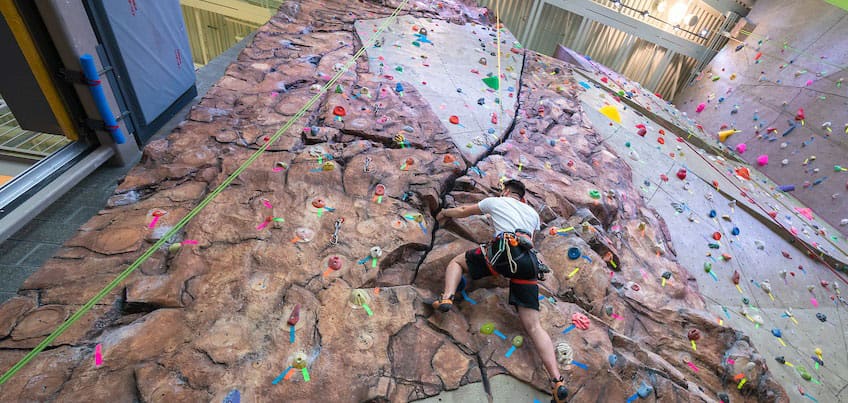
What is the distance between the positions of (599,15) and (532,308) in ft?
30.4

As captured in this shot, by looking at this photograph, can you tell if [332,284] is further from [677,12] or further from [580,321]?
[677,12]

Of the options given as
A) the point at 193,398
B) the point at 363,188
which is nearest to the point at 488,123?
the point at 363,188

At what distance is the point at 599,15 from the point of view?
8.80 metres

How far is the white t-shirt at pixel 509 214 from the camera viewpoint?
6.80 feet

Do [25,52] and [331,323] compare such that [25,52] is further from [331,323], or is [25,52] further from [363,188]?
[331,323]

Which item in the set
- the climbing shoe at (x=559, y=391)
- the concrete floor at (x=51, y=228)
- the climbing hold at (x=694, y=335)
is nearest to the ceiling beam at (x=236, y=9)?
the concrete floor at (x=51, y=228)

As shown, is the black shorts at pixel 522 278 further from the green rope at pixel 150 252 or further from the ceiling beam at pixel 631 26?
the ceiling beam at pixel 631 26

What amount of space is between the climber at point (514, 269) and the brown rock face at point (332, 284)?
117 millimetres

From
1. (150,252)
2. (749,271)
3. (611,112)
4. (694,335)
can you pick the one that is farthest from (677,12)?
(150,252)

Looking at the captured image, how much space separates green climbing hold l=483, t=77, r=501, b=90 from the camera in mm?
4605

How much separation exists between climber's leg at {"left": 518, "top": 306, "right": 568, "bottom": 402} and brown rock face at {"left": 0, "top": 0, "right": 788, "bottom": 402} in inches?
4.1

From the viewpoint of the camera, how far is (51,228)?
2.29m

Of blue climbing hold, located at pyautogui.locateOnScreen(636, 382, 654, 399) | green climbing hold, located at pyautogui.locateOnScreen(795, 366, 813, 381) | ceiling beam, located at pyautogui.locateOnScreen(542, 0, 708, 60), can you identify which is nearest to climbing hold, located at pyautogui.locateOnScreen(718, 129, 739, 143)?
ceiling beam, located at pyautogui.locateOnScreen(542, 0, 708, 60)

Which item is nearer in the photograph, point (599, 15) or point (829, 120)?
point (829, 120)
